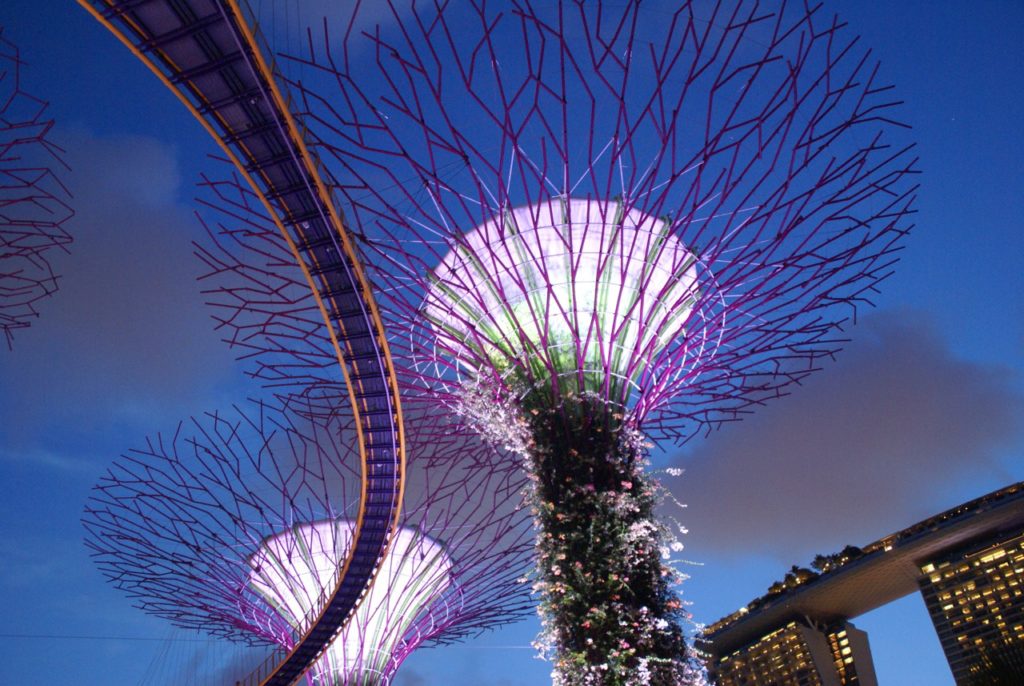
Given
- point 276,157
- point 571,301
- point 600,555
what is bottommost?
point 600,555

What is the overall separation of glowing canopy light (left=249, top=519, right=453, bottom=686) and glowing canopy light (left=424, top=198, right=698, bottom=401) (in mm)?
13727

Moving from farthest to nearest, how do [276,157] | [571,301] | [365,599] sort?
1. [365,599]
2. [571,301]
3. [276,157]

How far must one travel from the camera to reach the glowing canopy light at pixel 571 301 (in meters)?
15.1

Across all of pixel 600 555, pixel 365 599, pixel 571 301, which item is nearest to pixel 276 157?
pixel 571 301

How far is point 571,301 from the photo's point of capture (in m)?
15.6

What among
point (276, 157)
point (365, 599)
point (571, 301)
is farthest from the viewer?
point (365, 599)

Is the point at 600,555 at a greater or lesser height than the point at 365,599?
lesser

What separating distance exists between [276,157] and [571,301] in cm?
635

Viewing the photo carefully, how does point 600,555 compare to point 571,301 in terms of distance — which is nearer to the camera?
point 600,555

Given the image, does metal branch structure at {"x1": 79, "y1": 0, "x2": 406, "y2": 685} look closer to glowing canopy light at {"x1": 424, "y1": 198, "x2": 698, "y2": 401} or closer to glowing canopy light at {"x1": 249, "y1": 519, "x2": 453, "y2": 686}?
glowing canopy light at {"x1": 424, "y1": 198, "x2": 698, "y2": 401}

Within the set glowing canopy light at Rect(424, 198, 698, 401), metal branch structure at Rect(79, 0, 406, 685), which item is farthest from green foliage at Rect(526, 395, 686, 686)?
metal branch structure at Rect(79, 0, 406, 685)

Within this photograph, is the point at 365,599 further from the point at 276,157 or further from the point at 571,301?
the point at 276,157

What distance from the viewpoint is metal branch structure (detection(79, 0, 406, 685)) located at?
10.6 meters

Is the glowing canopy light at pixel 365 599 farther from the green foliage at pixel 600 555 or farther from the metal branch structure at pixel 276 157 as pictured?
the green foliage at pixel 600 555
